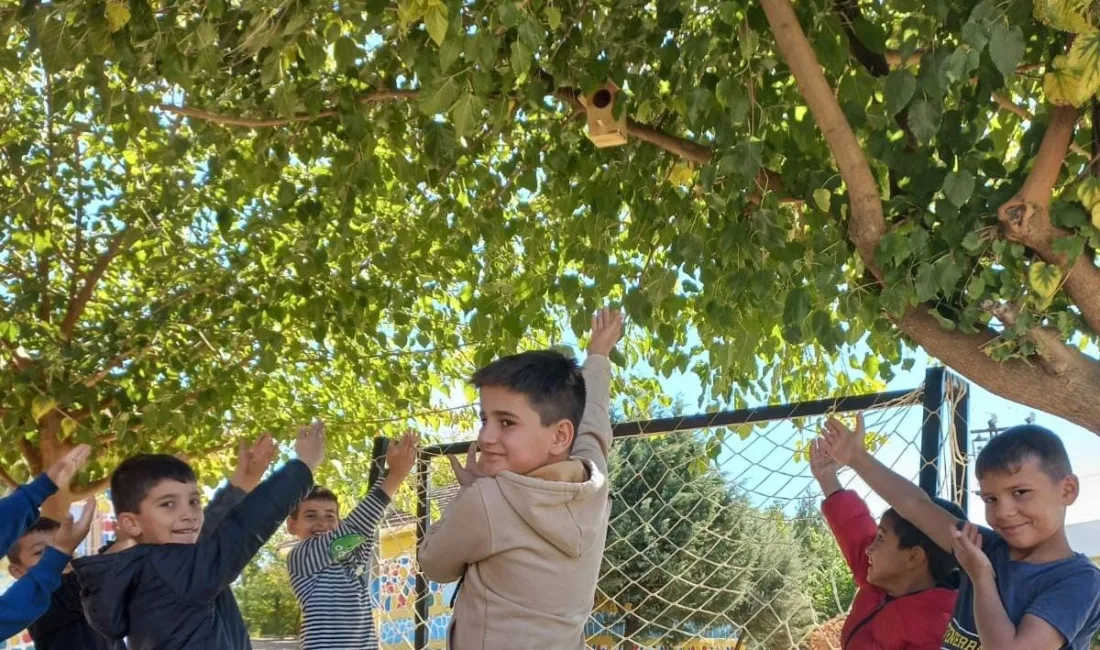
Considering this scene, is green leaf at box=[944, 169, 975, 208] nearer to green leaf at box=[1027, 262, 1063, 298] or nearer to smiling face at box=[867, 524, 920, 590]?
green leaf at box=[1027, 262, 1063, 298]

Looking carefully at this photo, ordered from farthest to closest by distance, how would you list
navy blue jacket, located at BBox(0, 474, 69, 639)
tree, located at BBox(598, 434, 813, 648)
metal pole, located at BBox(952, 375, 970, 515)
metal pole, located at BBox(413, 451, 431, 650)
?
tree, located at BBox(598, 434, 813, 648), metal pole, located at BBox(413, 451, 431, 650), metal pole, located at BBox(952, 375, 970, 515), navy blue jacket, located at BBox(0, 474, 69, 639)

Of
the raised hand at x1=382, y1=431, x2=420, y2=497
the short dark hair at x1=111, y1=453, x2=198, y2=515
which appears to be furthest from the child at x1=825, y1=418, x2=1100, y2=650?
the short dark hair at x1=111, y1=453, x2=198, y2=515

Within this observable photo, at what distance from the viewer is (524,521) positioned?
196 centimetres

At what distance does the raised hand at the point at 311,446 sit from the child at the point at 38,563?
472 millimetres

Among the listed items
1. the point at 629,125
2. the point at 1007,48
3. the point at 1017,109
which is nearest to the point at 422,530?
the point at 629,125

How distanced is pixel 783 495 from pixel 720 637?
12.1 ft

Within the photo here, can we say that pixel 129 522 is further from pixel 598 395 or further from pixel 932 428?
pixel 932 428

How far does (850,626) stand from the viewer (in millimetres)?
2803

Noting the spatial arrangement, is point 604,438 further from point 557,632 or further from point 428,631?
point 428,631

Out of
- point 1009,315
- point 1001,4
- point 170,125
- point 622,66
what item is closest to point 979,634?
point 1009,315

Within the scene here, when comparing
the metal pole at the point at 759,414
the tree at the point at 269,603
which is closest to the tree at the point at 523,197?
the metal pole at the point at 759,414

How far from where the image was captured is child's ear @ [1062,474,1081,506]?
2.37 metres

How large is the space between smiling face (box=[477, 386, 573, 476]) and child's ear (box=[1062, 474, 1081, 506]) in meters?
1.07

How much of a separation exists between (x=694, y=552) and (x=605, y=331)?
3.90m
